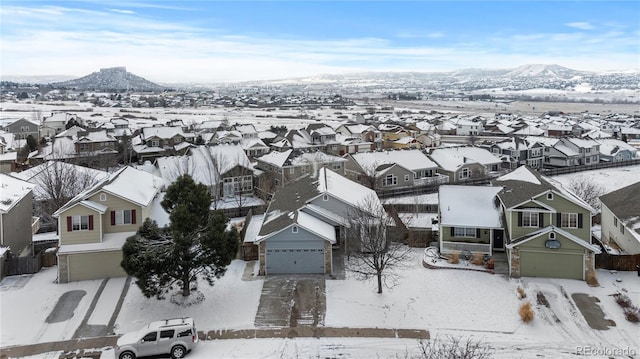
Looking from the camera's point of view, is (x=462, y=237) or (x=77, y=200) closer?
(x=77, y=200)

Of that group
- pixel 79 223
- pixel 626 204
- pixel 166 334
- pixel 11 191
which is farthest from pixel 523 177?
pixel 11 191

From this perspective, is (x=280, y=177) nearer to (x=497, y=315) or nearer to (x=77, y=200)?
(x=77, y=200)

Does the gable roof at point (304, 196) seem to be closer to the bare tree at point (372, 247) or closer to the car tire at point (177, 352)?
the bare tree at point (372, 247)

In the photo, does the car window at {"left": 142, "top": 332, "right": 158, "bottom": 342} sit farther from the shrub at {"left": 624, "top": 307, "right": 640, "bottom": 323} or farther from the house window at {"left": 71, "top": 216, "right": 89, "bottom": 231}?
the shrub at {"left": 624, "top": 307, "right": 640, "bottom": 323}

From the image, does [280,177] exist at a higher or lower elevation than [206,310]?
higher

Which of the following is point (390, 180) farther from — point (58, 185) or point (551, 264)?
point (58, 185)

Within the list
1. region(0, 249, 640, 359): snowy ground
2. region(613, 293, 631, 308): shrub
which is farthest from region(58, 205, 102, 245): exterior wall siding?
region(613, 293, 631, 308): shrub

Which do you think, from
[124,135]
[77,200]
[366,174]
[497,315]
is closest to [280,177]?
[366,174]

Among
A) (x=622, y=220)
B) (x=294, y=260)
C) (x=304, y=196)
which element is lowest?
(x=294, y=260)
